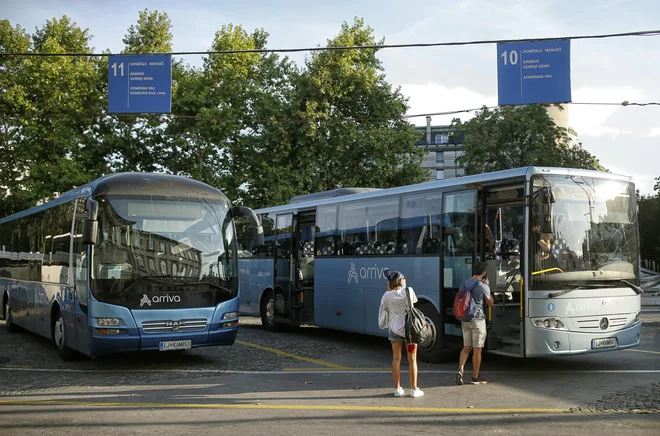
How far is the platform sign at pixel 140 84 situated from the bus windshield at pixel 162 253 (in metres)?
6.45

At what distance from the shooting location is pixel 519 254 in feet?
37.9

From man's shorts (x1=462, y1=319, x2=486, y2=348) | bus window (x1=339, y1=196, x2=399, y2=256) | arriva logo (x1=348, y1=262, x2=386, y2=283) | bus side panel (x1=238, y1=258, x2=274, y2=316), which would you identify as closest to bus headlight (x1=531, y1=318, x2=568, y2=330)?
man's shorts (x1=462, y1=319, x2=486, y2=348)

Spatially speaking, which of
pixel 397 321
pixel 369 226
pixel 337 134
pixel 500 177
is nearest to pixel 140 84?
pixel 369 226

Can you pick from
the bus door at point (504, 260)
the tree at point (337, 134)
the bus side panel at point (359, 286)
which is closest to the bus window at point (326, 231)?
the bus side panel at point (359, 286)

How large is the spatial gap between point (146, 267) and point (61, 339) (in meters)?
2.87

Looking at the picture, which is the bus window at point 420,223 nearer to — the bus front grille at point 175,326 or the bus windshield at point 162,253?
the bus windshield at point 162,253

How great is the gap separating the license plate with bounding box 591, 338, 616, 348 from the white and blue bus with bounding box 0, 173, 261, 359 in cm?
590

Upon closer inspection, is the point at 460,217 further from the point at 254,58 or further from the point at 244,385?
the point at 254,58

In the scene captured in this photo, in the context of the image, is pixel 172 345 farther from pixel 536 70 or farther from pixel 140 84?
pixel 536 70

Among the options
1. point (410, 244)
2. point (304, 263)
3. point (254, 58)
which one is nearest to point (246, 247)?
point (304, 263)

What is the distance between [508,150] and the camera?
44281mm

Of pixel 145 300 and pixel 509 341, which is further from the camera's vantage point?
pixel 145 300

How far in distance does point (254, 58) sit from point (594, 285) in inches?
1237

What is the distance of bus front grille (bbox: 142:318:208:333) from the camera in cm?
1216
